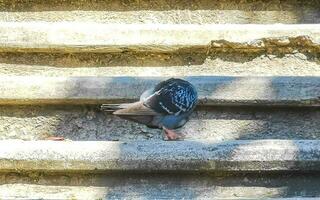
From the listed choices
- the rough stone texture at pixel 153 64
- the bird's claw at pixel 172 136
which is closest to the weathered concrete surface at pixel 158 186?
the bird's claw at pixel 172 136

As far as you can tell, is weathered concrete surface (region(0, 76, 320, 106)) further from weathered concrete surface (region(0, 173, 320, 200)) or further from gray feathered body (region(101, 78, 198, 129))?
weathered concrete surface (region(0, 173, 320, 200))

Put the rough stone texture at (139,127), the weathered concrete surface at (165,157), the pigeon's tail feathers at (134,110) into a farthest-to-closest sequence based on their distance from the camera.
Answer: the rough stone texture at (139,127) → the pigeon's tail feathers at (134,110) → the weathered concrete surface at (165,157)

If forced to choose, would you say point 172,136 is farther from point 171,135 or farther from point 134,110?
point 134,110

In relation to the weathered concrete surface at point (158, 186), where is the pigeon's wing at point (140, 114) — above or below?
above

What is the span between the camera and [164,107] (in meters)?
3.28

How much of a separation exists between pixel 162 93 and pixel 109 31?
1.45 feet

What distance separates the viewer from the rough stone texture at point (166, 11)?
3.56 meters

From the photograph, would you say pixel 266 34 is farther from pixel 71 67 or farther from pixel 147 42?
pixel 71 67

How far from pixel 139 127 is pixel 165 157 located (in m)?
0.43

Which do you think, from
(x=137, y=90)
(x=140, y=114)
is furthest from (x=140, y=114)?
(x=137, y=90)

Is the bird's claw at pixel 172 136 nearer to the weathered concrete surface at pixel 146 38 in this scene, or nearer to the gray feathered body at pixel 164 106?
the gray feathered body at pixel 164 106

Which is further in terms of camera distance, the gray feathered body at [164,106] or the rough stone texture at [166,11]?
the rough stone texture at [166,11]

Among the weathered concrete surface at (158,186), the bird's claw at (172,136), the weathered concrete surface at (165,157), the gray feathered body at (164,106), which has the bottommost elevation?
the weathered concrete surface at (158,186)

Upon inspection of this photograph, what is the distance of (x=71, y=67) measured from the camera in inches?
133
